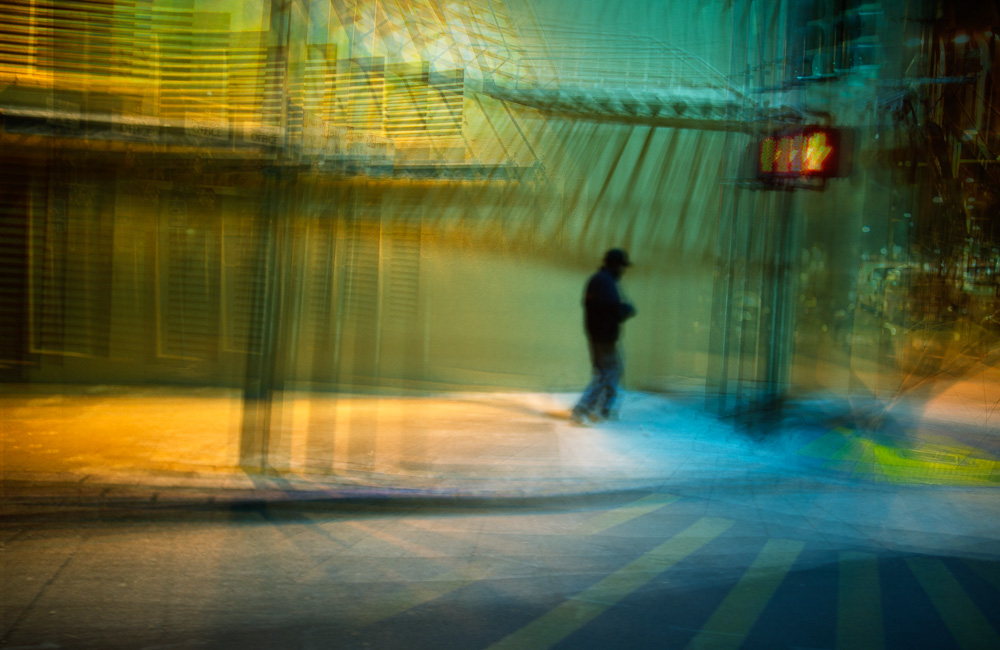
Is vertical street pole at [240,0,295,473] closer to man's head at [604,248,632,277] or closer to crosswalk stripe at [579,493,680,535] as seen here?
crosswalk stripe at [579,493,680,535]

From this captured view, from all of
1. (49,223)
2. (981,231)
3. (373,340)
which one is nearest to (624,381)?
(373,340)

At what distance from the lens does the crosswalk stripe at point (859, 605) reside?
13.4 ft

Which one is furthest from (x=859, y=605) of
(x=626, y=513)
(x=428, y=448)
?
(x=428, y=448)

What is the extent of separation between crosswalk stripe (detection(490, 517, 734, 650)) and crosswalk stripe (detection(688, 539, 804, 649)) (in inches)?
17.2

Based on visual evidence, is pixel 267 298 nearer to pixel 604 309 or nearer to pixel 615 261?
pixel 604 309

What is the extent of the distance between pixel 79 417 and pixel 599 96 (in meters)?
7.79

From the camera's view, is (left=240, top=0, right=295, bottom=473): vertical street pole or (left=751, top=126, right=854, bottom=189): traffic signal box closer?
(left=240, top=0, right=295, bottom=473): vertical street pole

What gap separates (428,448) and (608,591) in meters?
3.87

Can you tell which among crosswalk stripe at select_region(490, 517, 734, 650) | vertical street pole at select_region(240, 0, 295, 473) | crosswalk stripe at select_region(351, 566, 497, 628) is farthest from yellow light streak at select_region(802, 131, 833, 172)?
crosswalk stripe at select_region(351, 566, 497, 628)

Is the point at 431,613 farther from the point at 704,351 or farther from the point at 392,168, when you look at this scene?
the point at 704,351

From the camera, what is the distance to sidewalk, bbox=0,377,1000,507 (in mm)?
6793

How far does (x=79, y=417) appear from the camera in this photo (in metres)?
9.09

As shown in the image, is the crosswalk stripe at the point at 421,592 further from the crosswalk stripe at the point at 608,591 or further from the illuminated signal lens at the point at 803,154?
the illuminated signal lens at the point at 803,154

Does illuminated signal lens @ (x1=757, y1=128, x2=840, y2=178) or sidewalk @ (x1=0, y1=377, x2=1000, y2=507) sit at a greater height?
illuminated signal lens @ (x1=757, y1=128, x2=840, y2=178)
